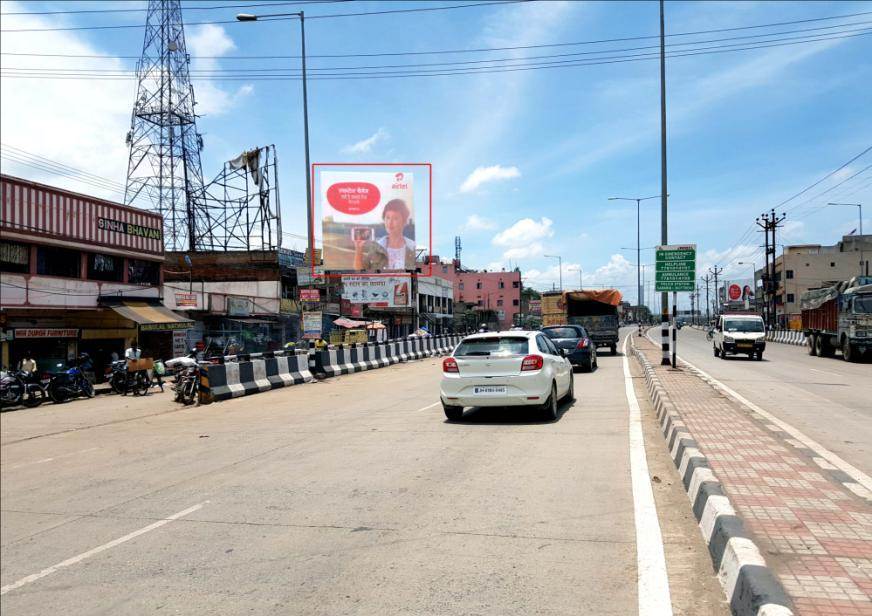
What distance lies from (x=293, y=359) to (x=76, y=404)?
759 cm

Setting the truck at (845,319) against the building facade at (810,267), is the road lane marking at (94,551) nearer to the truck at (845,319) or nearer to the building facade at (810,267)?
the truck at (845,319)

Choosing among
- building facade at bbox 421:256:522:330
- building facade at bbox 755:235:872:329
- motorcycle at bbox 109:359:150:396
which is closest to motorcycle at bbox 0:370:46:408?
motorcycle at bbox 109:359:150:396

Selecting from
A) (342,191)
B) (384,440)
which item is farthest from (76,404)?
(342,191)

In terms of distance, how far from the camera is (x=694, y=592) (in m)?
4.02

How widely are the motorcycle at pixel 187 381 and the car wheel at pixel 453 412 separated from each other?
22.7 ft

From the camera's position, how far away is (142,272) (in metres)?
20.8

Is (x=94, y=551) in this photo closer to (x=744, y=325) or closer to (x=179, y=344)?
(x=179, y=344)

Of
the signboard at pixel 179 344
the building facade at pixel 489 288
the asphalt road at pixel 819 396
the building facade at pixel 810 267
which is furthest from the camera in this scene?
the building facade at pixel 489 288

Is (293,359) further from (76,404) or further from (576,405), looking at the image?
(576,405)

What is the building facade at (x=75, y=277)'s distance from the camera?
442 cm

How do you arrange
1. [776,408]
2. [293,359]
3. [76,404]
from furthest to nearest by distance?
[293,359]
[76,404]
[776,408]

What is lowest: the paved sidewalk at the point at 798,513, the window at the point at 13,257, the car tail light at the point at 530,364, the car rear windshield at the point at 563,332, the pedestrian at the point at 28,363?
the paved sidewalk at the point at 798,513

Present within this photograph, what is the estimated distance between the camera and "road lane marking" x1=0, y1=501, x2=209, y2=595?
3121mm

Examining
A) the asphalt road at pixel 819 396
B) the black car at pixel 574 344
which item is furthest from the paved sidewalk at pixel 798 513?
the black car at pixel 574 344
